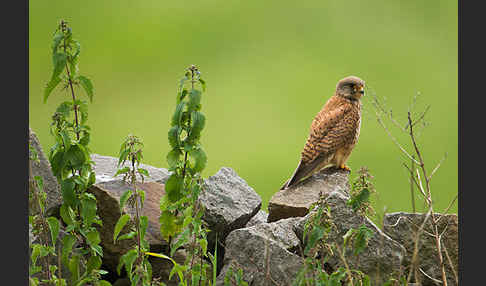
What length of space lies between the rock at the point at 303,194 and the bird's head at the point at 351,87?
78cm

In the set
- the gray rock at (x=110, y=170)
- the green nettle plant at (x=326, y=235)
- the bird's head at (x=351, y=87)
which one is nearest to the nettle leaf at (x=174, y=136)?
the green nettle plant at (x=326, y=235)

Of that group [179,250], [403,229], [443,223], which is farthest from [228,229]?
[443,223]

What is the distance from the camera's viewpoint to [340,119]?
5449mm

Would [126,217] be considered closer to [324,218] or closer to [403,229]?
[324,218]

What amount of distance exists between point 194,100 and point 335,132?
246cm

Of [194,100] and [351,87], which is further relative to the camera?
[351,87]

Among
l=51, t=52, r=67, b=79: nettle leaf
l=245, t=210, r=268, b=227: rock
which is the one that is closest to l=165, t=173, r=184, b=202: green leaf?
l=51, t=52, r=67, b=79: nettle leaf

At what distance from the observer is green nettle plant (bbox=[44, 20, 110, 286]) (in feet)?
10.2

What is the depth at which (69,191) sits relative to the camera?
3234mm

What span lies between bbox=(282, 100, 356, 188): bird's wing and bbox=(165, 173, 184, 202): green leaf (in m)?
1.89

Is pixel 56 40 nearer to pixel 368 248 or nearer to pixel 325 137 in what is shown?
pixel 368 248

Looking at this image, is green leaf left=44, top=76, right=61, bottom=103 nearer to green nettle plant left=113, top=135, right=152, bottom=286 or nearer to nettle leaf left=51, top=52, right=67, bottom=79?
nettle leaf left=51, top=52, right=67, bottom=79

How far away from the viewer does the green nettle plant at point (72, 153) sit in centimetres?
311

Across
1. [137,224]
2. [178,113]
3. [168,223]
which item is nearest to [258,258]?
[168,223]
